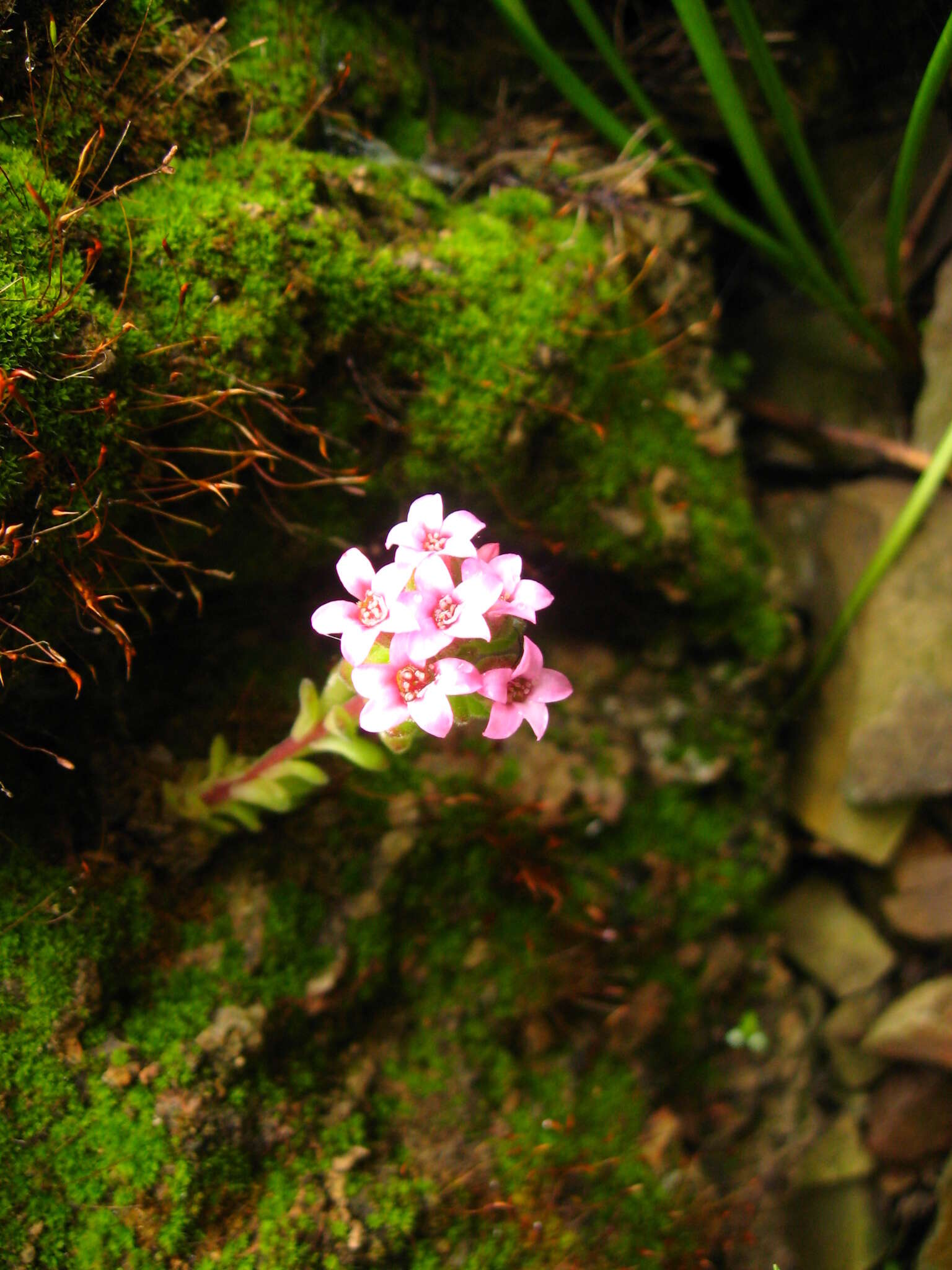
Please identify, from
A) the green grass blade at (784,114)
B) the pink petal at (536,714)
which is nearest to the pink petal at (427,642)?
the pink petal at (536,714)

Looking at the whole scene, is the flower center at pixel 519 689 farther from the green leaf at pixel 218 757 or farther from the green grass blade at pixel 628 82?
the green grass blade at pixel 628 82

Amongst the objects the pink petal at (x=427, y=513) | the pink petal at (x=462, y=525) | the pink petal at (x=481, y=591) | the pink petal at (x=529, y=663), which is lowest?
the pink petal at (x=529, y=663)

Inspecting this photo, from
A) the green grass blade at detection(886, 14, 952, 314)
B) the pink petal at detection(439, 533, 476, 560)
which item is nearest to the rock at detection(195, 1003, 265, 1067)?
the pink petal at detection(439, 533, 476, 560)

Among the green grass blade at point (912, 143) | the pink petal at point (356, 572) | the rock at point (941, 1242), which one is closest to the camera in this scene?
the pink petal at point (356, 572)

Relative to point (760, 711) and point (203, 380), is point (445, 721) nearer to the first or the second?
point (203, 380)

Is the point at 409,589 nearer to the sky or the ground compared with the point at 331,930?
nearer to the sky

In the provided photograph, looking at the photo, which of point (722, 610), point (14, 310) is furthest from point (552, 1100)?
point (14, 310)

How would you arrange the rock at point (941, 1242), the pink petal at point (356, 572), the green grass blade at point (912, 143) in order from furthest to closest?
the rock at point (941, 1242) → the green grass blade at point (912, 143) → the pink petal at point (356, 572)
